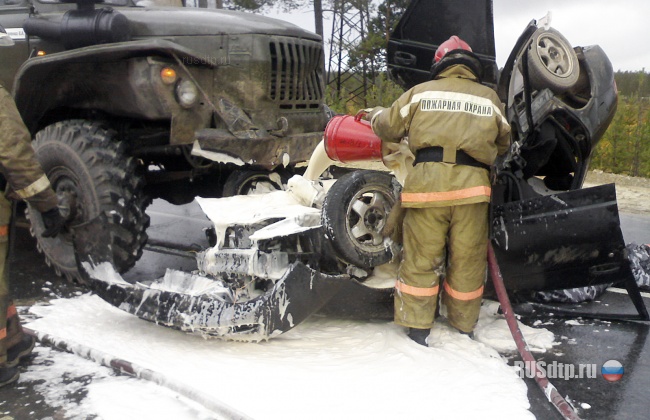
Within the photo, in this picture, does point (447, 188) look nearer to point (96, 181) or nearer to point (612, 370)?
point (612, 370)

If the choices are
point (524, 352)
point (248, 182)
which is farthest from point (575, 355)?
point (248, 182)

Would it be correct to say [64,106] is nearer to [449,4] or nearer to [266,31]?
[266,31]

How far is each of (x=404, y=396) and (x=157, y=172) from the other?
3049 mm

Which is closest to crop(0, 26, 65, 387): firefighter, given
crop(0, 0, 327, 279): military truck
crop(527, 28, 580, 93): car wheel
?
crop(0, 0, 327, 279): military truck

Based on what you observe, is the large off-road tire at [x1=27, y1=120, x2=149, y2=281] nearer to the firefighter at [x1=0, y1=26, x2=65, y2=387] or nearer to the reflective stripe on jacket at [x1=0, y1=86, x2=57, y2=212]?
the firefighter at [x1=0, y1=26, x2=65, y2=387]

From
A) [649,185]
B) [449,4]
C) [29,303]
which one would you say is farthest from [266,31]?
[649,185]

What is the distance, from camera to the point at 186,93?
4.04m

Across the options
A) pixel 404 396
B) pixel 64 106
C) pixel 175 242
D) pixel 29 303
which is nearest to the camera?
pixel 404 396

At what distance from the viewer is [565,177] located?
14.5ft

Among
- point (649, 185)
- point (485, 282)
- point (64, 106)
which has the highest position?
point (64, 106)

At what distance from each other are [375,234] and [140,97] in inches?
67.0

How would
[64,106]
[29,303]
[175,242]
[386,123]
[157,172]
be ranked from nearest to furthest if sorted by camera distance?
1. [386,123]
2. [29,303]
3. [64,106]
4. [157,172]
5. [175,242]

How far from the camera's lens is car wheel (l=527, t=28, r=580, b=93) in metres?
3.78

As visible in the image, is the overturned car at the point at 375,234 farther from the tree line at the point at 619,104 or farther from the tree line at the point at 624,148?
the tree line at the point at 624,148
